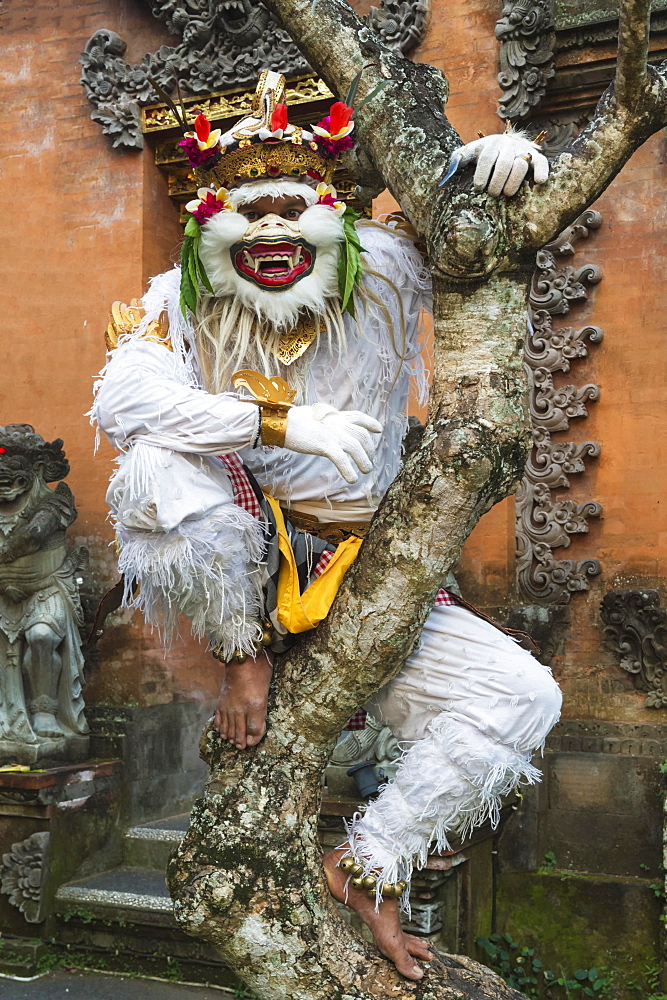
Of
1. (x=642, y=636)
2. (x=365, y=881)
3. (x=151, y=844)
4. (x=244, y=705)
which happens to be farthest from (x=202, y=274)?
(x=151, y=844)

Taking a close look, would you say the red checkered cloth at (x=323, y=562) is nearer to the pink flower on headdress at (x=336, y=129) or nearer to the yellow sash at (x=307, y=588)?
the yellow sash at (x=307, y=588)

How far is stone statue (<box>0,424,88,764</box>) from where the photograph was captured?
19.0ft

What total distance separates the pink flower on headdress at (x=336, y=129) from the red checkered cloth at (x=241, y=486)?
0.83 m

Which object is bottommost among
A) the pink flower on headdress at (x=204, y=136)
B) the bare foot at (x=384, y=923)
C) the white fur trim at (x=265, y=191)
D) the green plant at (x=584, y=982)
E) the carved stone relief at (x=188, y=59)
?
the green plant at (x=584, y=982)

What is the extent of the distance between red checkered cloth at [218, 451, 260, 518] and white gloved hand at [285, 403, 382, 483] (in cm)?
26

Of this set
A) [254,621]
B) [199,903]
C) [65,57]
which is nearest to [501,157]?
[254,621]

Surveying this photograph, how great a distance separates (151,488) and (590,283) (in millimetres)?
3577

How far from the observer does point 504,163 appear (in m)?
2.42

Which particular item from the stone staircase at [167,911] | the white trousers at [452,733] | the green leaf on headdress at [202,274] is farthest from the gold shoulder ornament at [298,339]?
the stone staircase at [167,911]

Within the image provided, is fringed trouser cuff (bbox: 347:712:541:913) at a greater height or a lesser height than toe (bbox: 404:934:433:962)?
greater

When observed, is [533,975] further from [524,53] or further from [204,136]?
[524,53]

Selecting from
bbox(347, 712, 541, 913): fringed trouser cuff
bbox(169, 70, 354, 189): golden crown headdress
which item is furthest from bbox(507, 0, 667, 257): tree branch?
bbox(347, 712, 541, 913): fringed trouser cuff

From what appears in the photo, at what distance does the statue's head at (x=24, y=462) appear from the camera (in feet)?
19.1

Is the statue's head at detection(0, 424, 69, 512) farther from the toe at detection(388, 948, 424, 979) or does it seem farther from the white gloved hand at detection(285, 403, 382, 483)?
the toe at detection(388, 948, 424, 979)
